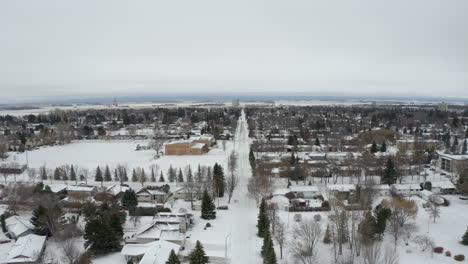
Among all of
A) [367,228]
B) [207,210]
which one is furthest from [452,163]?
[207,210]

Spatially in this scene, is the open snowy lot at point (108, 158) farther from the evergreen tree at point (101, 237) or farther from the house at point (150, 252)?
the house at point (150, 252)

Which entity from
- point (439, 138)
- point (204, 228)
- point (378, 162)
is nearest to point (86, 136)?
point (204, 228)

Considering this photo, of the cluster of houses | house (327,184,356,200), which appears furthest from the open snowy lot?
house (327,184,356,200)

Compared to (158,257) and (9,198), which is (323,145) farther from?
(9,198)

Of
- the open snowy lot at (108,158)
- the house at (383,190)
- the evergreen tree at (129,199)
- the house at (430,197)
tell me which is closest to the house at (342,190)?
the house at (383,190)

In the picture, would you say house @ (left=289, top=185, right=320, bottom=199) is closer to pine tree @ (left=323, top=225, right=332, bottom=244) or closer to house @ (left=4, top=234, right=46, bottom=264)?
pine tree @ (left=323, top=225, right=332, bottom=244)

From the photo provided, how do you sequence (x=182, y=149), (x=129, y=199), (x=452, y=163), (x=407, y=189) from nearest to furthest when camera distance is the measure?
(x=129, y=199), (x=407, y=189), (x=452, y=163), (x=182, y=149)

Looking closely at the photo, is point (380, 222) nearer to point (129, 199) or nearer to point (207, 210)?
point (207, 210)
